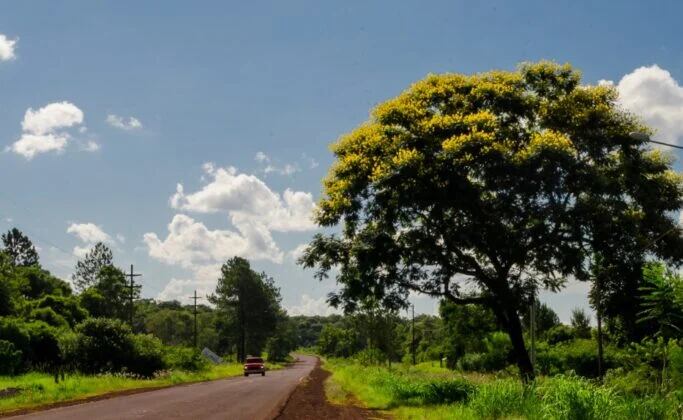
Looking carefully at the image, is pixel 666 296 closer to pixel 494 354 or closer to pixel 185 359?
pixel 494 354

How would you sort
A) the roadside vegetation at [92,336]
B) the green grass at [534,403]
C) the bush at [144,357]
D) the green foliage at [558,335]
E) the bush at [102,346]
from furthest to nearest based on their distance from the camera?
the green foliage at [558,335], the bush at [144,357], the bush at [102,346], the roadside vegetation at [92,336], the green grass at [534,403]

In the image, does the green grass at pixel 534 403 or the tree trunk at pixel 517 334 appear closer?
the green grass at pixel 534 403

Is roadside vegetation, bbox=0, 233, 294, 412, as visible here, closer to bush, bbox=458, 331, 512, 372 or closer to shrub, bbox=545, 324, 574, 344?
bush, bbox=458, 331, 512, 372

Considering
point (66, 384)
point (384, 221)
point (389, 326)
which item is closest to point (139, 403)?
point (66, 384)

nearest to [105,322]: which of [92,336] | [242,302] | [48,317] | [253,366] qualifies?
[92,336]

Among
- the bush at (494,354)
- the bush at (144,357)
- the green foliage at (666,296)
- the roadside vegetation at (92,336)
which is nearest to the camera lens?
the green foliage at (666,296)

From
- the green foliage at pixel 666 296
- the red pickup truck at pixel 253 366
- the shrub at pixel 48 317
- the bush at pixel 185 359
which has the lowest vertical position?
the red pickup truck at pixel 253 366

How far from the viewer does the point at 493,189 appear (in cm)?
2189

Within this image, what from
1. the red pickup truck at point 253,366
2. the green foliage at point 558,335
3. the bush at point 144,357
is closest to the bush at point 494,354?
the green foliage at point 558,335

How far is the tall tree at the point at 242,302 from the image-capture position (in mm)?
111938

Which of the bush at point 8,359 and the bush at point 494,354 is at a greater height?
the bush at point 8,359

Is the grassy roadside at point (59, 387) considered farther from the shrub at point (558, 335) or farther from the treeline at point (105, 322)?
the shrub at point (558, 335)

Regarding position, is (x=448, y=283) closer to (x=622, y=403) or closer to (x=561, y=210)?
(x=561, y=210)

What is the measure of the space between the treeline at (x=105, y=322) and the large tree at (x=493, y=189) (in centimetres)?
1863
